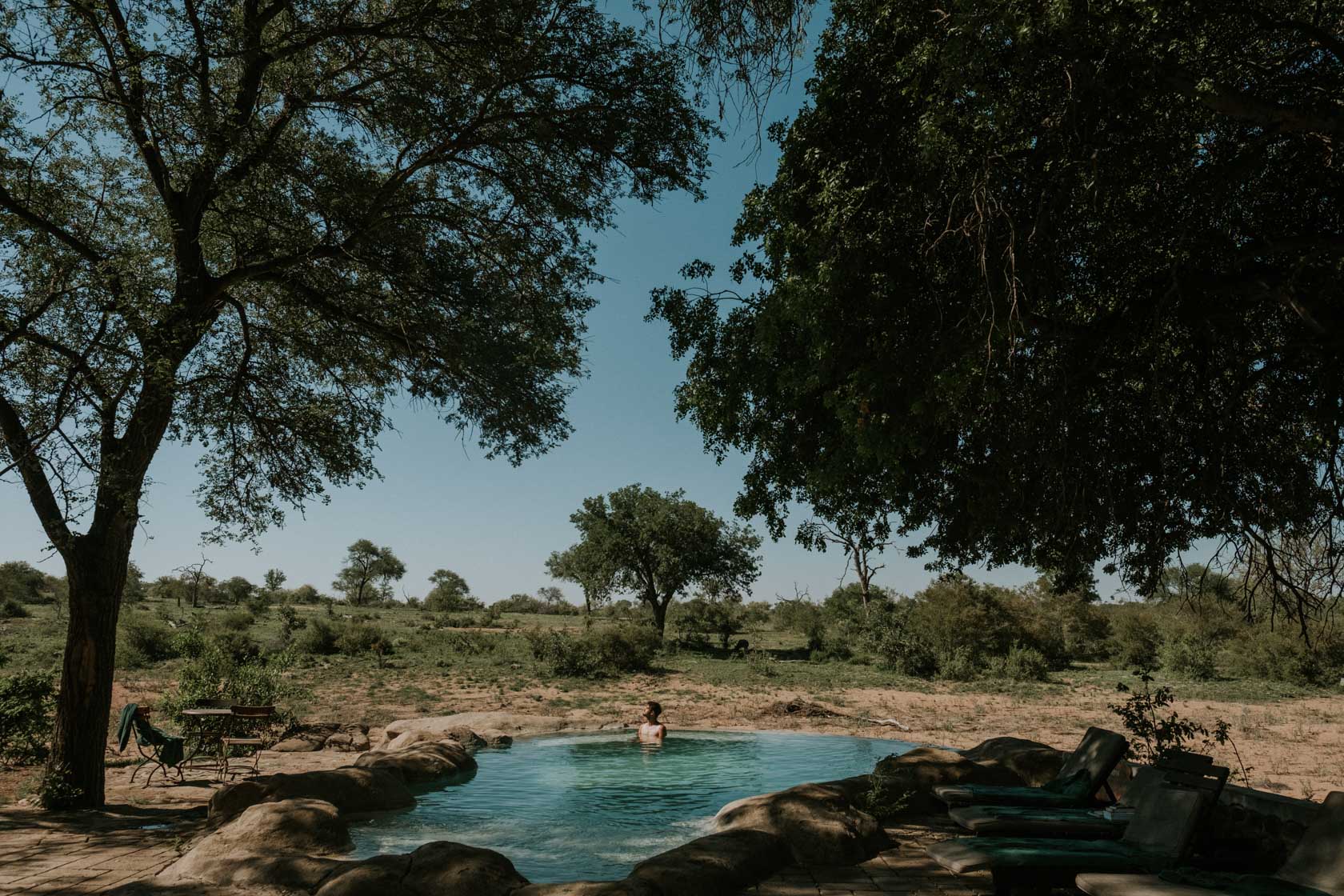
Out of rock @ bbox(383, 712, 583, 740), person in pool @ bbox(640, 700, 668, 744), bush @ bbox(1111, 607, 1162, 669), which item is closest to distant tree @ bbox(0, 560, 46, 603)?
rock @ bbox(383, 712, 583, 740)

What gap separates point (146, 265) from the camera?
34.2 feet

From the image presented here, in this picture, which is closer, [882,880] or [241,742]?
[882,880]

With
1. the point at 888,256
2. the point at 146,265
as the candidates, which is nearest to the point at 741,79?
the point at 888,256

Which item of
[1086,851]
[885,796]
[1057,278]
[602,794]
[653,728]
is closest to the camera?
[1086,851]

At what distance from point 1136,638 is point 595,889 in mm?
36143

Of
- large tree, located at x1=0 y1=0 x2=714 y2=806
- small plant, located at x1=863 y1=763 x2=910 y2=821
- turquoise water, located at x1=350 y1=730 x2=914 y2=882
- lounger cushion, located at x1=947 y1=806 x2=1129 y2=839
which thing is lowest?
turquoise water, located at x1=350 y1=730 x2=914 y2=882

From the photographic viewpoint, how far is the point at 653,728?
624 inches

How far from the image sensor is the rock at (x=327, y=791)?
853 centimetres

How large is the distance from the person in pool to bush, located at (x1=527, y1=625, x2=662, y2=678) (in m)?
11.2

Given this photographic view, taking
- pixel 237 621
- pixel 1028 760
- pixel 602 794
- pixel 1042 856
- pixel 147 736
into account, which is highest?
pixel 237 621

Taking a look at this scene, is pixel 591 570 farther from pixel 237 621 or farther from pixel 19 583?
pixel 19 583

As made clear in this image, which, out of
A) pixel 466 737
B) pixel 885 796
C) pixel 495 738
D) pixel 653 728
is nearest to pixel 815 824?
pixel 885 796

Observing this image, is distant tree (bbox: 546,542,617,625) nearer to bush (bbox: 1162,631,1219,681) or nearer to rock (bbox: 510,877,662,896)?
bush (bbox: 1162,631,1219,681)

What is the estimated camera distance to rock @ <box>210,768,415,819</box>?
853 centimetres
